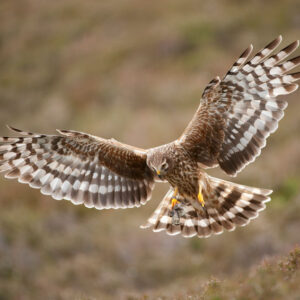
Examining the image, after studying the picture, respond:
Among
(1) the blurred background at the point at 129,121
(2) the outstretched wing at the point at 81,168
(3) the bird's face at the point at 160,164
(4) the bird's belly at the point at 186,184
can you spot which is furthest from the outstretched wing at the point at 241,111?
(1) the blurred background at the point at 129,121

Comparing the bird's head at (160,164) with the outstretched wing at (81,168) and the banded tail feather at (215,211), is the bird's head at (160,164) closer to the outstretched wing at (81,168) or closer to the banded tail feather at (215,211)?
the outstretched wing at (81,168)

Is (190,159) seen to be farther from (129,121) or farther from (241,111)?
(129,121)

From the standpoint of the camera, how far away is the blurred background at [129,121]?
35.7 feet

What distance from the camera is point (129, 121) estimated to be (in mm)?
18688

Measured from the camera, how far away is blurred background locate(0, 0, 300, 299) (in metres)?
10.9

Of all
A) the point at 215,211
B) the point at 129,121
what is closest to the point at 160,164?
the point at 215,211

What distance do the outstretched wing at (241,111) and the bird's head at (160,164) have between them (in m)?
0.40

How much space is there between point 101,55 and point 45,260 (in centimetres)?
1546

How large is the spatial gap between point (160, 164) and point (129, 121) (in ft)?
37.5

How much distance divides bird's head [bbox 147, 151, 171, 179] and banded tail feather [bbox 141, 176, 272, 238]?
838 millimetres

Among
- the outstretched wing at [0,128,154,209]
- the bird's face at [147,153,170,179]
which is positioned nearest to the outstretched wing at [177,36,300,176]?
the bird's face at [147,153,170,179]

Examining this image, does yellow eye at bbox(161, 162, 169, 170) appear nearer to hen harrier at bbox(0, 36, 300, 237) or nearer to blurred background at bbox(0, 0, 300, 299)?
hen harrier at bbox(0, 36, 300, 237)

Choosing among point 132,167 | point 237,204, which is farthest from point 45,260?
point 237,204

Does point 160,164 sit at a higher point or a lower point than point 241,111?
lower
